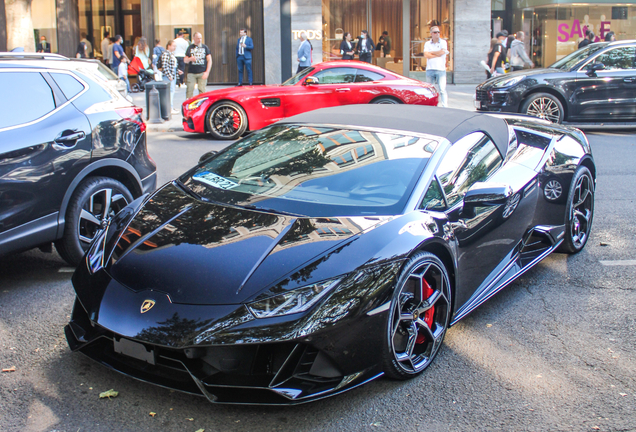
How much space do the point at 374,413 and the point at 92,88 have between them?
11.7 ft

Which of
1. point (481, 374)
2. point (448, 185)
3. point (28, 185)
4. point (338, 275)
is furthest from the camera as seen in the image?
point (28, 185)

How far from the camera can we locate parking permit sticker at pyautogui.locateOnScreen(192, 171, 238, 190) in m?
4.07

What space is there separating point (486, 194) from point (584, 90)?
388 inches

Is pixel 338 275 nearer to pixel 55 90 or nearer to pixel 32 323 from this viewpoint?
pixel 32 323

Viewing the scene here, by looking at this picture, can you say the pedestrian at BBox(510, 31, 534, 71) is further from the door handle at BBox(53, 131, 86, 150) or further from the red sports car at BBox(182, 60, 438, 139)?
the door handle at BBox(53, 131, 86, 150)

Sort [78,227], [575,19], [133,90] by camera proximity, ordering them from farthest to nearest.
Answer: [575,19] → [133,90] → [78,227]

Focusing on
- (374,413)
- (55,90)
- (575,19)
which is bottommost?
(374,413)

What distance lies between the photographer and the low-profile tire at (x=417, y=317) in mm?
3279

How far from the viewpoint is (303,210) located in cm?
363

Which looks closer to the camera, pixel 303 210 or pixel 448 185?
pixel 303 210

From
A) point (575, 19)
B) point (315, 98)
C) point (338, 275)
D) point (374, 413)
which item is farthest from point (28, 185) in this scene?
point (575, 19)

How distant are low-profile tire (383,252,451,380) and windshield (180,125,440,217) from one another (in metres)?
0.37

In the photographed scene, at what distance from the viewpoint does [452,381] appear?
3.47 m

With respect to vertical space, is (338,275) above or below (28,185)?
Result: below
